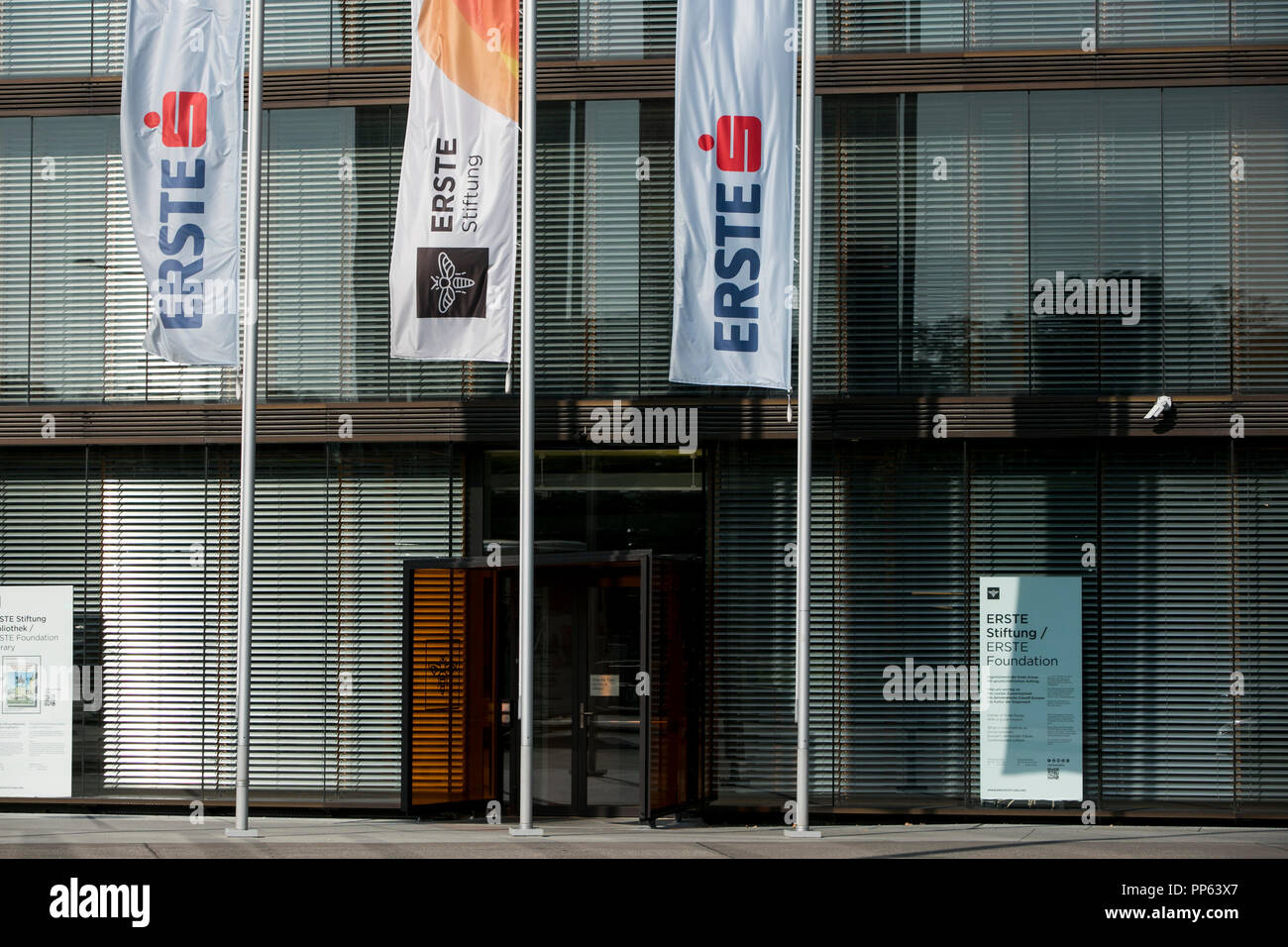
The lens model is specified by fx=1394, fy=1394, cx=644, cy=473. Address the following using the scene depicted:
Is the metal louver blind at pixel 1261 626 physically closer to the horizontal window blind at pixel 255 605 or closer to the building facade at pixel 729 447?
the building facade at pixel 729 447

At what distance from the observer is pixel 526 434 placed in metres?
14.4

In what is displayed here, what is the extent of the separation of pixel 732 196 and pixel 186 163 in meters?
5.58

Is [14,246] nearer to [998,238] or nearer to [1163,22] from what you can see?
[998,238]

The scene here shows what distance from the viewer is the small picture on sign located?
16.3 m

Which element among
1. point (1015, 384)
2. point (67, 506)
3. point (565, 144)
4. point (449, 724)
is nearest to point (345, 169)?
point (565, 144)

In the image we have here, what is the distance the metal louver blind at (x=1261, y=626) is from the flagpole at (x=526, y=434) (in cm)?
772

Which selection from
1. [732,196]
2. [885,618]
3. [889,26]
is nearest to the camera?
[732,196]

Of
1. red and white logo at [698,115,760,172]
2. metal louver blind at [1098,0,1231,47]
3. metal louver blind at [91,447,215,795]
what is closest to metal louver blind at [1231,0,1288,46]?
metal louver blind at [1098,0,1231,47]

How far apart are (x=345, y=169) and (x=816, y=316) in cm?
582

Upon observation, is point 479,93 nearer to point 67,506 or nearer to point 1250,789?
point 67,506

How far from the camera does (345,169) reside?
1650 cm

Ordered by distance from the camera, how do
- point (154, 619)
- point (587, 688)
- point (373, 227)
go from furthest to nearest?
1. point (373, 227)
2. point (154, 619)
3. point (587, 688)

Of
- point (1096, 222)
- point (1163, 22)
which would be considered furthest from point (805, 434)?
point (1163, 22)

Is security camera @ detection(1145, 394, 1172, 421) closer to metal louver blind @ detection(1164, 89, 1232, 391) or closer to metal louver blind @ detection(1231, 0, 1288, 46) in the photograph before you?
metal louver blind @ detection(1164, 89, 1232, 391)
